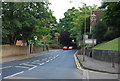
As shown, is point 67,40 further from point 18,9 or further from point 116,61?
point 116,61

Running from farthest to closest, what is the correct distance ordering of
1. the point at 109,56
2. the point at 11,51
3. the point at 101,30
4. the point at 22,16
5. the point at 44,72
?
the point at 101,30, the point at 11,51, the point at 22,16, the point at 109,56, the point at 44,72

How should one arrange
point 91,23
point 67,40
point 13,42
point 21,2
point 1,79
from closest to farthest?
1. point 1,79
2. point 21,2
3. point 13,42
4. point 91,23
5. point 67,40

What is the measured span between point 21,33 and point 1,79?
2489 cm

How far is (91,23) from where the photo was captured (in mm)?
53062

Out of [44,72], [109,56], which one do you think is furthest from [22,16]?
[44,72]

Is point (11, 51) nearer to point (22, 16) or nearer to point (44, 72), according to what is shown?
point (22, 16)

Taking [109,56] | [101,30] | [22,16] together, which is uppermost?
[22,16]

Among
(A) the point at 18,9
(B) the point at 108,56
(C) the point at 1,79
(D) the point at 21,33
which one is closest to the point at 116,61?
(B) the point at 108,56

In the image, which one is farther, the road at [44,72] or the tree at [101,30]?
the tree at [101,30]

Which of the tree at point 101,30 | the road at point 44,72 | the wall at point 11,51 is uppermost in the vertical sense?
the tree at point 101,30

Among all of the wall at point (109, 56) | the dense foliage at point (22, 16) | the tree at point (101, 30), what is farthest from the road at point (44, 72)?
A: the tree at point (101, 30)

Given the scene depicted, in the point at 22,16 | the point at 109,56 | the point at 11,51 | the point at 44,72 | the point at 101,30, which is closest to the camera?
the point at 44,72

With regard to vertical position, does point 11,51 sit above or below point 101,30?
below

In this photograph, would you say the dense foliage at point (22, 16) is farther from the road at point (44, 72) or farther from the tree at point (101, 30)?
the tree at point (101, 30)
